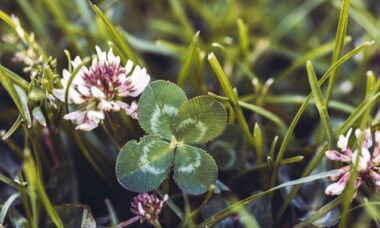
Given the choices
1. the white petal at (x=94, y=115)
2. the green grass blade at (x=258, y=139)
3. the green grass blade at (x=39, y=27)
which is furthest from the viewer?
the green grass blade at (x=39, y=27)

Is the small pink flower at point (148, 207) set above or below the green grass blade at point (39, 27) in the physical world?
below

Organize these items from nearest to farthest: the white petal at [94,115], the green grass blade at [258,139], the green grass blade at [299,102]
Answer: the white petal at [94,115] < the green grass blade at [258,139] < the green grass blade at [299,102]

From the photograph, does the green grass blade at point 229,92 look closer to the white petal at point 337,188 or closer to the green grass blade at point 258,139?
the green grass blade at point 258,139

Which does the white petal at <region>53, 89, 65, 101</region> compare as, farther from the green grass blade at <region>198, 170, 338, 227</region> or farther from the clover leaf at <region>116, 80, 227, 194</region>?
the green grass blade at <region>198, 170, 338, 227</region>

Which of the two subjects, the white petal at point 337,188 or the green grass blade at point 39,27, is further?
the green grass blade at point 39,27

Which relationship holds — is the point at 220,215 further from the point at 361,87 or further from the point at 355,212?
the point at 361,87

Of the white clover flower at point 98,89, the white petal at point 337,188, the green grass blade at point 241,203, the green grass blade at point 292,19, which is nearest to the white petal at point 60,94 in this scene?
the white clover flower at point 98,89
